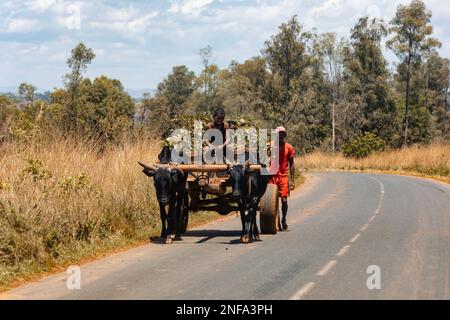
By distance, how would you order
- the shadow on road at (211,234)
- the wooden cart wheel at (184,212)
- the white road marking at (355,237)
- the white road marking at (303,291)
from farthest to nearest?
the wooden cart wheel at (184,212), the shadow on road at (211,234), the white road marking at (355,237), the white road marking at (303,291)

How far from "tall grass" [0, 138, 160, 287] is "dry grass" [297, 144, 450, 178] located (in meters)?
28.7

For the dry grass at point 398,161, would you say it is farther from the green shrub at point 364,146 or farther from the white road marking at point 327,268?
the white road marking at point 327,268

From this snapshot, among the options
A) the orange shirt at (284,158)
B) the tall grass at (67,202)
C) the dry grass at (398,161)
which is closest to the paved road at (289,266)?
the tall grass at (67,202)

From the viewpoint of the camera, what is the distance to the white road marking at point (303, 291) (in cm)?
888

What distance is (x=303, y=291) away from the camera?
926 centimetres

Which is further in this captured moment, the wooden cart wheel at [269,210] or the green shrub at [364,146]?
the green shrub at [364,146]

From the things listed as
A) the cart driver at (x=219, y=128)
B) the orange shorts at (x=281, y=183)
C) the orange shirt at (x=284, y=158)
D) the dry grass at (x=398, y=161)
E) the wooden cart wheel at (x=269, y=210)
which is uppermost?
the cart driver at (x=219, y=128)

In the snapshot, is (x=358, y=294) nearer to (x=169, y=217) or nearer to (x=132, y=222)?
(x=169, y=217)

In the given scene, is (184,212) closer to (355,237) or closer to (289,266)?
(355,237)

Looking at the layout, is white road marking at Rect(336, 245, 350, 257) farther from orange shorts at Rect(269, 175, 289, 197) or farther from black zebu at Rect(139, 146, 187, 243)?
black zebu at Rect(139, 146, 187, 243)

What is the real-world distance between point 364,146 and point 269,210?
5107cm

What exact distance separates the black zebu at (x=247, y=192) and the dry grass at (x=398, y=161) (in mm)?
29395

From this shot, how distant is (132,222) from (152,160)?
3251mm

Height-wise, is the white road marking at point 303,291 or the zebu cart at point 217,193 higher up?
the zebu cart at point 217,193
